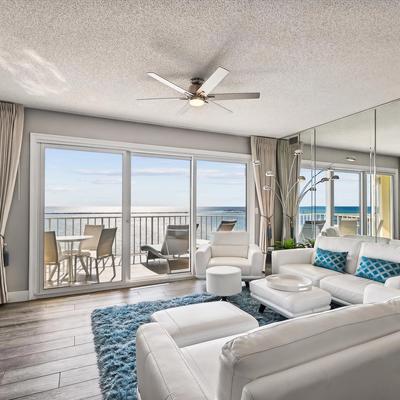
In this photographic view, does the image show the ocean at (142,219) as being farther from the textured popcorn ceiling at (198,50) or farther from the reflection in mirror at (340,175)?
the textured popcorn ceiling at (198,50)

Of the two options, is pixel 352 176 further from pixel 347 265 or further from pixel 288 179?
pixel 347 265

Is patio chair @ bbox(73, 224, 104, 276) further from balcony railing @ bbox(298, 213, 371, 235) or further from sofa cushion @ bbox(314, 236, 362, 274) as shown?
balcony railing @ bbox(298, 213, 371, 235)

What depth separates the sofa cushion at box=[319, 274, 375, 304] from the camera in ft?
8.69

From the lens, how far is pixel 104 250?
4.04 m

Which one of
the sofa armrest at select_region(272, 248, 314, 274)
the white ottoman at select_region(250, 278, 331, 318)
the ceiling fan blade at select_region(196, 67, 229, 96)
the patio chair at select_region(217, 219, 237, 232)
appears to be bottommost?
the white ottoman at select_region(250, 278, 331, 318)

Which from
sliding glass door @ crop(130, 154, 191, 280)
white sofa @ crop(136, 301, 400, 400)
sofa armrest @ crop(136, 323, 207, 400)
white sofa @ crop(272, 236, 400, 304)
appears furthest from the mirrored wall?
sofa armrest @ crop(136, 323, 207, 400)

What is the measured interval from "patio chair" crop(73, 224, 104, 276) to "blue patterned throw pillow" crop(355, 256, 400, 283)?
11.6 feet

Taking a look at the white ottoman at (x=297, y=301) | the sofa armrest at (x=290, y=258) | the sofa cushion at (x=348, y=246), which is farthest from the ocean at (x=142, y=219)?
the white ottoman at (x=297, y=301)

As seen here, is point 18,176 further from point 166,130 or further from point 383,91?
point 383,91

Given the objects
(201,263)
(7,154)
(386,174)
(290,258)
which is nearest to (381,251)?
(290,258)

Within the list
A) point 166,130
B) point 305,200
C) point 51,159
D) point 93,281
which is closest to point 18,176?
point 51,159

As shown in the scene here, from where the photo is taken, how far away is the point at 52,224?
147 inches

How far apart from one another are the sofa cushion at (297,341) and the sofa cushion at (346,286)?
5.88ft

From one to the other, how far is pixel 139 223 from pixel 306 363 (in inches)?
152
